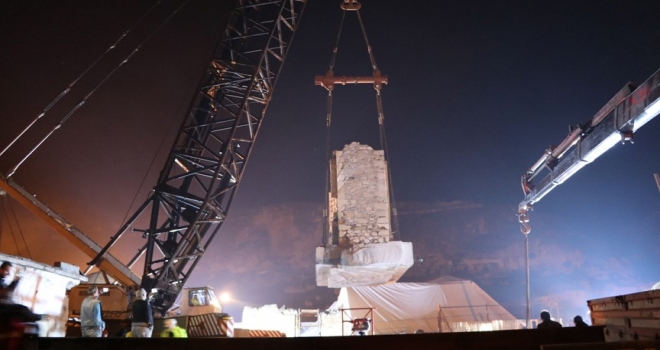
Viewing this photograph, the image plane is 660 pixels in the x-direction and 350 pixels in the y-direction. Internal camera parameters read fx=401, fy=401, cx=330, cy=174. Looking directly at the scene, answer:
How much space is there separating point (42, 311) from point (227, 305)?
28874 mm

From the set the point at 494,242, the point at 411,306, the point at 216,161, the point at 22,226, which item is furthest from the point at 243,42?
the point at 494,242

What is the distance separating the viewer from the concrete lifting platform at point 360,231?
17984mm

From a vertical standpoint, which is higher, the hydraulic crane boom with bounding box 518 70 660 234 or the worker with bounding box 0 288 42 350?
the hydraulic crane boom with bounding box 518 70 660 234

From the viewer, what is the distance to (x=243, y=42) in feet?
44.5

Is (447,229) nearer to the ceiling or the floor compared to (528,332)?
Answer: nearer to the ceiling

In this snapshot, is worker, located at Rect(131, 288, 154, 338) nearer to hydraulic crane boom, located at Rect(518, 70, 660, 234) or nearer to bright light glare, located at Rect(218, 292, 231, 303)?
hydraulic crane boom, located at Rect(518, 70, 660, 234)

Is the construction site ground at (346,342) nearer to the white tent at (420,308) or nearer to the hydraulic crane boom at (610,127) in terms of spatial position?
the hydraulic crane boom at (610,127)

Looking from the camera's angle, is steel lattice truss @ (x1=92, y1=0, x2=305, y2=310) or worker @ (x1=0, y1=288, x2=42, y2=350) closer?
worker @ (x1=0, y1=288, x2=42, y2=350)

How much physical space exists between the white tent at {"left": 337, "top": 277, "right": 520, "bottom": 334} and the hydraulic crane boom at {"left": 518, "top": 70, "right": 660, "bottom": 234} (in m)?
7.74

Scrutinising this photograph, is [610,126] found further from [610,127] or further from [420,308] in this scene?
[420,308]

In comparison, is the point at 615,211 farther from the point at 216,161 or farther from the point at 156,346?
the point at 156,346

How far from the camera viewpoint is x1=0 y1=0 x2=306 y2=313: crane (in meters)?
11.0

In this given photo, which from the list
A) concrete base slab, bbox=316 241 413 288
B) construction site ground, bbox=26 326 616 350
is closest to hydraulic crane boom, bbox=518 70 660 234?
construction site ground, bbox=26 326 616 350

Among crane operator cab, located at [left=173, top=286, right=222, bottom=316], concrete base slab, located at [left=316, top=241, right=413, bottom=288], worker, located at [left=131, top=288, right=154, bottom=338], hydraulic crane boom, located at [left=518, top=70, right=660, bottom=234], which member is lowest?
worker, located at [left=131, top=288, right=154, bottom=338]
